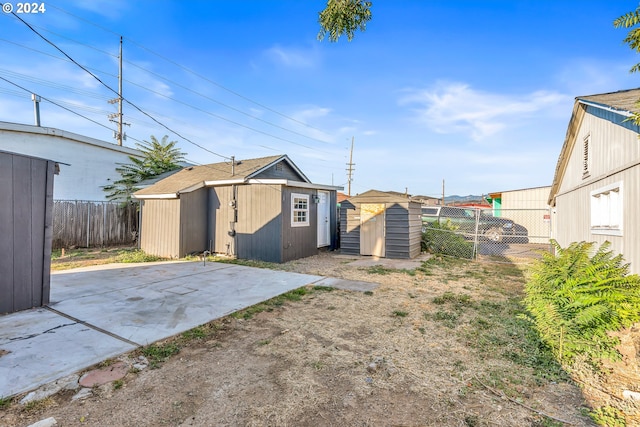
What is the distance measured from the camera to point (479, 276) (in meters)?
7.05

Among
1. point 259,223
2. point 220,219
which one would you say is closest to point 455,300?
point 259,223

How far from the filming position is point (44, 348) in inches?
120

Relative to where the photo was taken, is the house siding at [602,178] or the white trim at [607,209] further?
the white trim at [607,209]

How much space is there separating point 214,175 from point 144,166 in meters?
6.10

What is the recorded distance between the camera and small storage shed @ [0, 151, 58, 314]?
4.04 m

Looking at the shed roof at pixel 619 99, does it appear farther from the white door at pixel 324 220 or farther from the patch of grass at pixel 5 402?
the white door at pixel 324 220

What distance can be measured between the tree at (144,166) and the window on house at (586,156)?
15.6 meters

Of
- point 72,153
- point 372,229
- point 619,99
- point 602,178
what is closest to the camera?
point 619,99

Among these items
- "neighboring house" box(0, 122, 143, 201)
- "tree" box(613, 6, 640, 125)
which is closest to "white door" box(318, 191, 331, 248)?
"tree" box(613, 6, 640, 125)

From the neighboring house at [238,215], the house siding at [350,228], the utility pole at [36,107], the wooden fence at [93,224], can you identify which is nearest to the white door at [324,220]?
the neighboring house at [238,215]

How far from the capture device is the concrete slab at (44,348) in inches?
98.7

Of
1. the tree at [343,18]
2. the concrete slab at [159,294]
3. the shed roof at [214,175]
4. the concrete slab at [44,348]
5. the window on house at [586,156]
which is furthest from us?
the shed roof at [214,175]

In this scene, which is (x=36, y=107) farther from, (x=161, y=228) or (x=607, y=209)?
(x=607, y=209)

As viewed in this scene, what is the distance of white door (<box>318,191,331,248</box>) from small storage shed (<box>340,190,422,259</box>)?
0.91 metres
